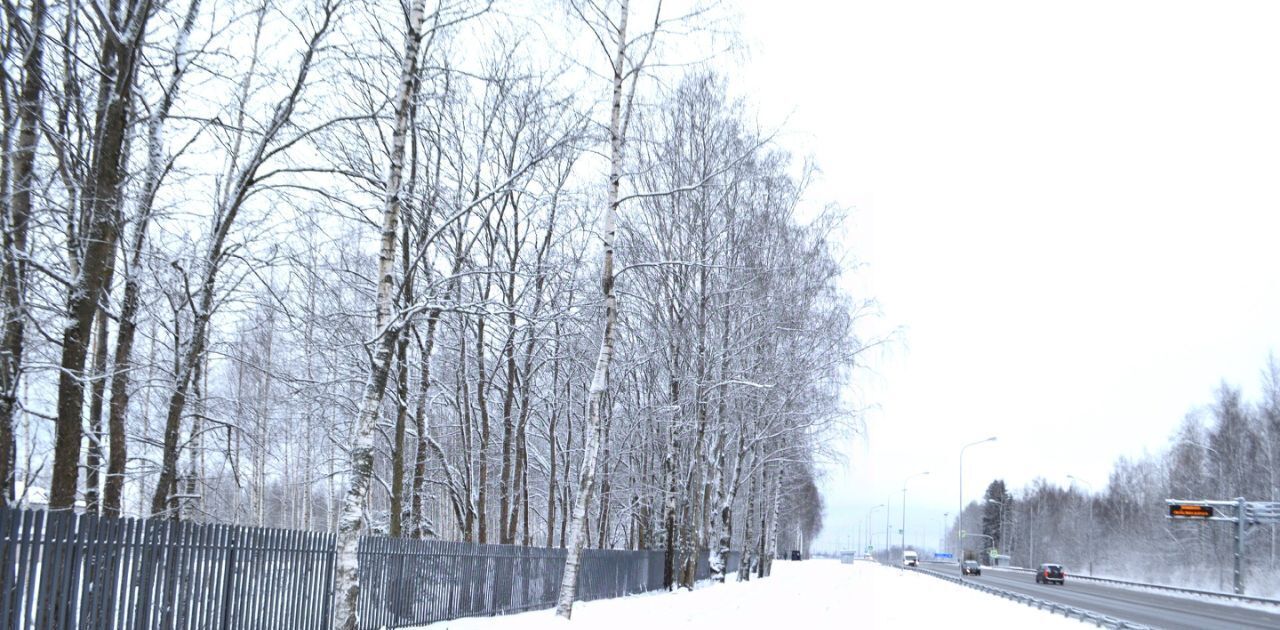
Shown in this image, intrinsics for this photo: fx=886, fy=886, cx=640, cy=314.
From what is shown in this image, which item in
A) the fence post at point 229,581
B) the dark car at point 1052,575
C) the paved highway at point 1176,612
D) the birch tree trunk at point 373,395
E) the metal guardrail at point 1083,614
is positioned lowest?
the dark car at point 1052,575

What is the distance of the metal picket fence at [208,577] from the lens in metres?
7.01

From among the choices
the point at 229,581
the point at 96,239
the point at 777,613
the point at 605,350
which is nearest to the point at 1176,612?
the point at 777,613

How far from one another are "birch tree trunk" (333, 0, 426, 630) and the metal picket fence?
1.04 m

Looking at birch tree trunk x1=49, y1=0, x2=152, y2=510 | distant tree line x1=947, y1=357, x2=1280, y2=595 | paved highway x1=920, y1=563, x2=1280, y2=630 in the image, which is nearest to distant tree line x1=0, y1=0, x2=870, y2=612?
birch tree trunk x1=49, y1=0, x2=152, y2=510

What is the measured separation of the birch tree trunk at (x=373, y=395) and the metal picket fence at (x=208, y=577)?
1036 millimetres

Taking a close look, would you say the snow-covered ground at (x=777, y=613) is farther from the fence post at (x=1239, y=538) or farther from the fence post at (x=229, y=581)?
the fence post at (x=1239, y=538)

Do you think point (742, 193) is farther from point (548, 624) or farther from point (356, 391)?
point (548, 624)

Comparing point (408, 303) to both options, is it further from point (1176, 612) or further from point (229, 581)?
point (1176, 612)

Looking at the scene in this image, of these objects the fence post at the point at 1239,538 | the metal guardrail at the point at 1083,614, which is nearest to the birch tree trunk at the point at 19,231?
the metal guardrail at the point at 1083,614

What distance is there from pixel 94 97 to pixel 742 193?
19473mm

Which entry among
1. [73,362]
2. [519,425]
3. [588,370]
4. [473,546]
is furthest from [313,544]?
[588,370]

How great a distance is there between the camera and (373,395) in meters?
9.84

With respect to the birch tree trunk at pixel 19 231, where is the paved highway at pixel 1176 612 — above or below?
below

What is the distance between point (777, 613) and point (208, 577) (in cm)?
1345
